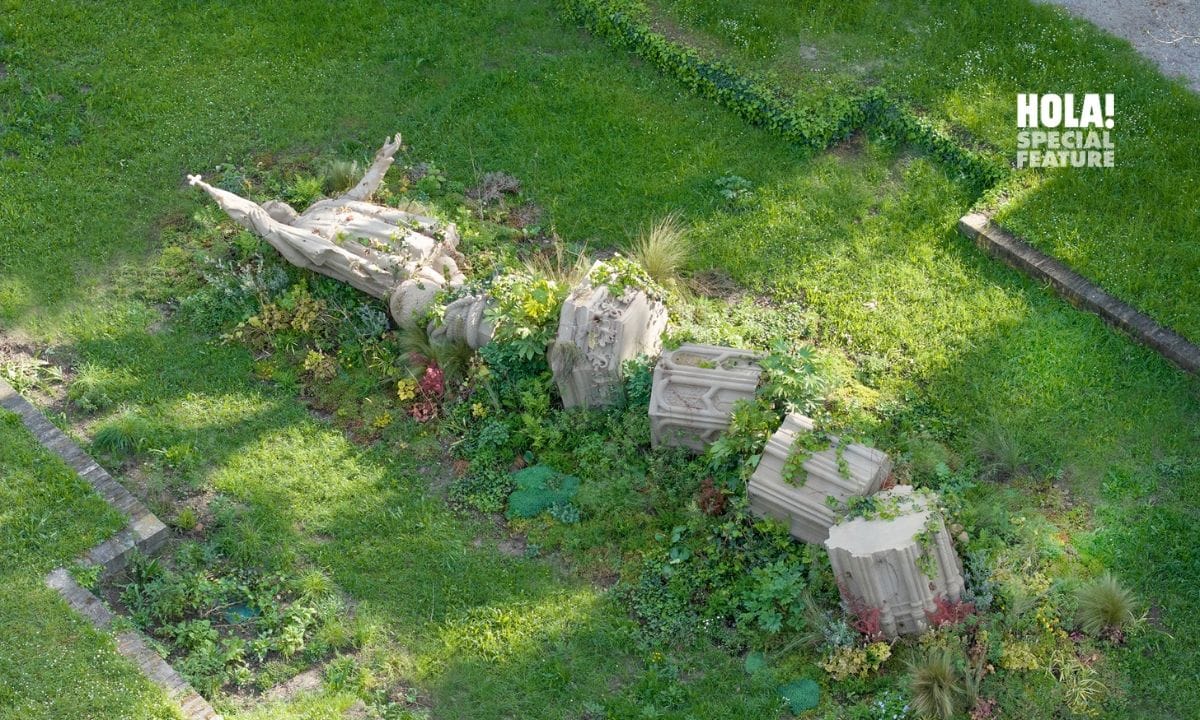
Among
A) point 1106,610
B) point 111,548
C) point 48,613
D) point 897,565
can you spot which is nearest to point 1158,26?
point 1106,610

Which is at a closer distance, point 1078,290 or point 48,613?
point 48,613

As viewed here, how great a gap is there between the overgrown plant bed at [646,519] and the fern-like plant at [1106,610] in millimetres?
21

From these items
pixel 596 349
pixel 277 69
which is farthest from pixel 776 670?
pixel 277 69

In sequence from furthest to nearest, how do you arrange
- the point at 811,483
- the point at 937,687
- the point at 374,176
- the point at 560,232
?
the point at 560,232
the point at 374,176
the point at 811,483
the point at 937,687

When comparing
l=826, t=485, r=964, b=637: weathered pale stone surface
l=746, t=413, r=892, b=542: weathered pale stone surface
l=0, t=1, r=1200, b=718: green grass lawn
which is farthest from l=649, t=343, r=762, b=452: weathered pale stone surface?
l=826, t=485, r=964, b=637: weathered pale stone surface

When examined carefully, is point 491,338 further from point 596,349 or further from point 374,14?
point 374,14

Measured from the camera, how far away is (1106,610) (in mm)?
7844

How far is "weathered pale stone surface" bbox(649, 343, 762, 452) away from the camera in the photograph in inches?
349

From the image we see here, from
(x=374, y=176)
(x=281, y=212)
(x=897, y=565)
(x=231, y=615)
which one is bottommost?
(x=231, y=615)

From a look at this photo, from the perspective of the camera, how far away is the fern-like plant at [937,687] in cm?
742

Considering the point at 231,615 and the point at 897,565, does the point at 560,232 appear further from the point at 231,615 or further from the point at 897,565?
the point at 897,565

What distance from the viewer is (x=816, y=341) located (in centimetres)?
1027

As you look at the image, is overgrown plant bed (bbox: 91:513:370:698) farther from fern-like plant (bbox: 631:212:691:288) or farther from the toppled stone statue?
fern-like plant (bbox: 631:212:691:288)

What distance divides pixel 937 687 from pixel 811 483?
1.60 metres
